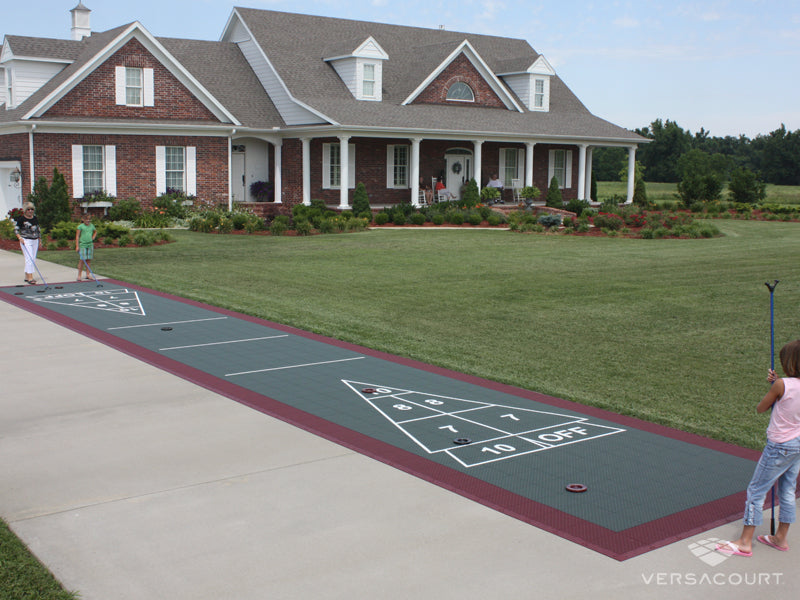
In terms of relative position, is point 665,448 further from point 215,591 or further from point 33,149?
point 33,149

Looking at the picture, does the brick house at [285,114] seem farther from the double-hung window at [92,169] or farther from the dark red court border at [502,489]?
the dark red court border at [502,489]

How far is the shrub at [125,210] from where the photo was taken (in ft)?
96.5

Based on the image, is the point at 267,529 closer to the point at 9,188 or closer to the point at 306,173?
the point at 306,173

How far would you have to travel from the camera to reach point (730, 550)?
5.39 metres

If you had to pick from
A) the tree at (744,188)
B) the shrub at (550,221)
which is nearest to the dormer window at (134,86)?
the shrub at (550,221)

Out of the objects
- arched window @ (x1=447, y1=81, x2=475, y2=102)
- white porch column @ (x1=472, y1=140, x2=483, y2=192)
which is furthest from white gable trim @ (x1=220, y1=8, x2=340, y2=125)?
arched window @ (x1=447, y1=81, x2=475, y2=102)

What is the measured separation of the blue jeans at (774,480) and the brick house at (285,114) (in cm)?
2660

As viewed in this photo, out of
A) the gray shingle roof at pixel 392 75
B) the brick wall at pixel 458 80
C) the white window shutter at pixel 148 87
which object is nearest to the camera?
the white window shutter at pixel 148 87

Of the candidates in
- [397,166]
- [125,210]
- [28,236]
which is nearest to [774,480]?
[28,236]

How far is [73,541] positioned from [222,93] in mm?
30841

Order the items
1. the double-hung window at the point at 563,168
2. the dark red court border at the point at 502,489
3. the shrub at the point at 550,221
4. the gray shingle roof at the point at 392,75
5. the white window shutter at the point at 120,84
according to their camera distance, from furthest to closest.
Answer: the double-hung window at the point at 563,168, the gray shingle roof at the point at 392,75, the shrub at the point at 550,221, the white window shutter at the point at 120,84, the dark red court border at the point at 502,489

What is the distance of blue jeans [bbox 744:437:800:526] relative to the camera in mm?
5363

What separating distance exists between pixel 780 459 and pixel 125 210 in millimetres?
27182

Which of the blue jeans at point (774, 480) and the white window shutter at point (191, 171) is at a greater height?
the white window shutter at point (191, 171)
